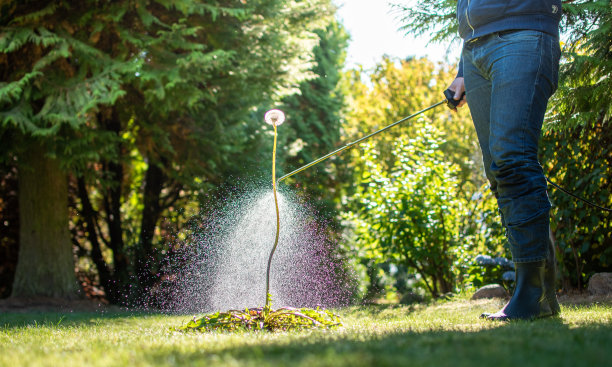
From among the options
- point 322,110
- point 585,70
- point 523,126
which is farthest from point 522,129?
point 322,110

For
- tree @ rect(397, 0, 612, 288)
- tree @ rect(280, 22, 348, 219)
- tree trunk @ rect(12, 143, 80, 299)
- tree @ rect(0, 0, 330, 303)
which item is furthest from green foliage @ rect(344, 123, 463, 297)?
tree @ rect(280, 22, 348, 219)

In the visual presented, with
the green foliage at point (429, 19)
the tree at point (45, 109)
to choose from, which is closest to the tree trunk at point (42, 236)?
the tree at point (45, 109)

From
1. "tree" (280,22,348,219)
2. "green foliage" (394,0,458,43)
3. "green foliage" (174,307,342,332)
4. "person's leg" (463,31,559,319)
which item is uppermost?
"tree" (280,22,348,219)

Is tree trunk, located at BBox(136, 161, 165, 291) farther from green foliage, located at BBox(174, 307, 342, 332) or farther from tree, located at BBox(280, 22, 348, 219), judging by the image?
green foliage, located at BBox(174, 307, 342, 332)

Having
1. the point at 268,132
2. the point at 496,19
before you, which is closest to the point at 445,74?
the point at 268,132

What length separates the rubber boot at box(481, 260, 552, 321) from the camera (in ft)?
7.12

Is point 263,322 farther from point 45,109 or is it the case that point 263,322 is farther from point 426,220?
point 45,109

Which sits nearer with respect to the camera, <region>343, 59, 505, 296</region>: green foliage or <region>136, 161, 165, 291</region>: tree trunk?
<region>343, 59, 505, 296</region>: green foliage

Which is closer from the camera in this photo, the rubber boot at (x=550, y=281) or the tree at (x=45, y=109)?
the rubber boot at (x=550, y=281)

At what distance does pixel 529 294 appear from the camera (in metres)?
2.18

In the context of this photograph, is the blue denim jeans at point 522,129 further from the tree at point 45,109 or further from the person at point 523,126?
the tree at point 45,109

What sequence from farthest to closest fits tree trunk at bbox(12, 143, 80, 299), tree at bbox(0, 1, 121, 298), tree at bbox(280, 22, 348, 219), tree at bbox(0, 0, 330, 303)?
tree at bbox(280, 22, 348, 219)
tree trunk at bbox(12, 143, 80, 299)
tree at bbox(0, 0, 330, 303)
tree at bbox(0, 1, 121, 298)

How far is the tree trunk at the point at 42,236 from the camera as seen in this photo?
19.6ft

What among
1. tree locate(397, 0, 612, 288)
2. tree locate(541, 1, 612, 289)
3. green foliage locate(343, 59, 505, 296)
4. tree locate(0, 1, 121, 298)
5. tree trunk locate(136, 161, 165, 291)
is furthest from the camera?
tree trunk locate(136, 161, 165, 291)
